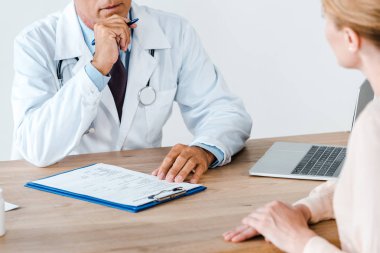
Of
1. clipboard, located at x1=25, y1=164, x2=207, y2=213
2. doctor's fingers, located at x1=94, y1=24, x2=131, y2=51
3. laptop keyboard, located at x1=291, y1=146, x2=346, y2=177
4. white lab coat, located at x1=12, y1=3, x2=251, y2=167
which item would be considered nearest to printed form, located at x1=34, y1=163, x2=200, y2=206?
clipboard, located at x1=25, y1=164, x2=207, y2=213

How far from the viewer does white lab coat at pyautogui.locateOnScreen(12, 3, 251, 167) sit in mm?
2066

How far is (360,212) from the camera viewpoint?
1.22 meters

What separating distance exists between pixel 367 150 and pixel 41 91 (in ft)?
4.05

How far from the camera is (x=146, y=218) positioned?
1.55m

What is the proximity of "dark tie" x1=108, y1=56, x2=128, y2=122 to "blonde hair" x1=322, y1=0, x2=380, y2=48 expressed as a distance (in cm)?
115

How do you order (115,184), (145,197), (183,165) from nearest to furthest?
1. (145,197)
2. (115,184)
3. (183,165)

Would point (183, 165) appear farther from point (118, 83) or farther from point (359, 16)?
point (359, 16)

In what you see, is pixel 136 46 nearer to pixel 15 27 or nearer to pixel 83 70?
pixel 83 70

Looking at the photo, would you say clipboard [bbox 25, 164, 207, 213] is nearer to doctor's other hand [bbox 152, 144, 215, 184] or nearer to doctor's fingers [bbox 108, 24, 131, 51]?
doctor's other hand [bbox 152, 144, 215, 184]

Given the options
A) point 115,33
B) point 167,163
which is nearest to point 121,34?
point 115,33

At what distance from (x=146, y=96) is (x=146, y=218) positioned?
87 cm

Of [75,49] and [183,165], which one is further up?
[75,49]

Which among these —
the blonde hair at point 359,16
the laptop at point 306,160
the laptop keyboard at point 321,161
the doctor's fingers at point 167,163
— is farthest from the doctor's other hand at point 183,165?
the blonde hair at point 359,16

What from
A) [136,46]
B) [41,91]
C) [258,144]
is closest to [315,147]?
[258,144]
